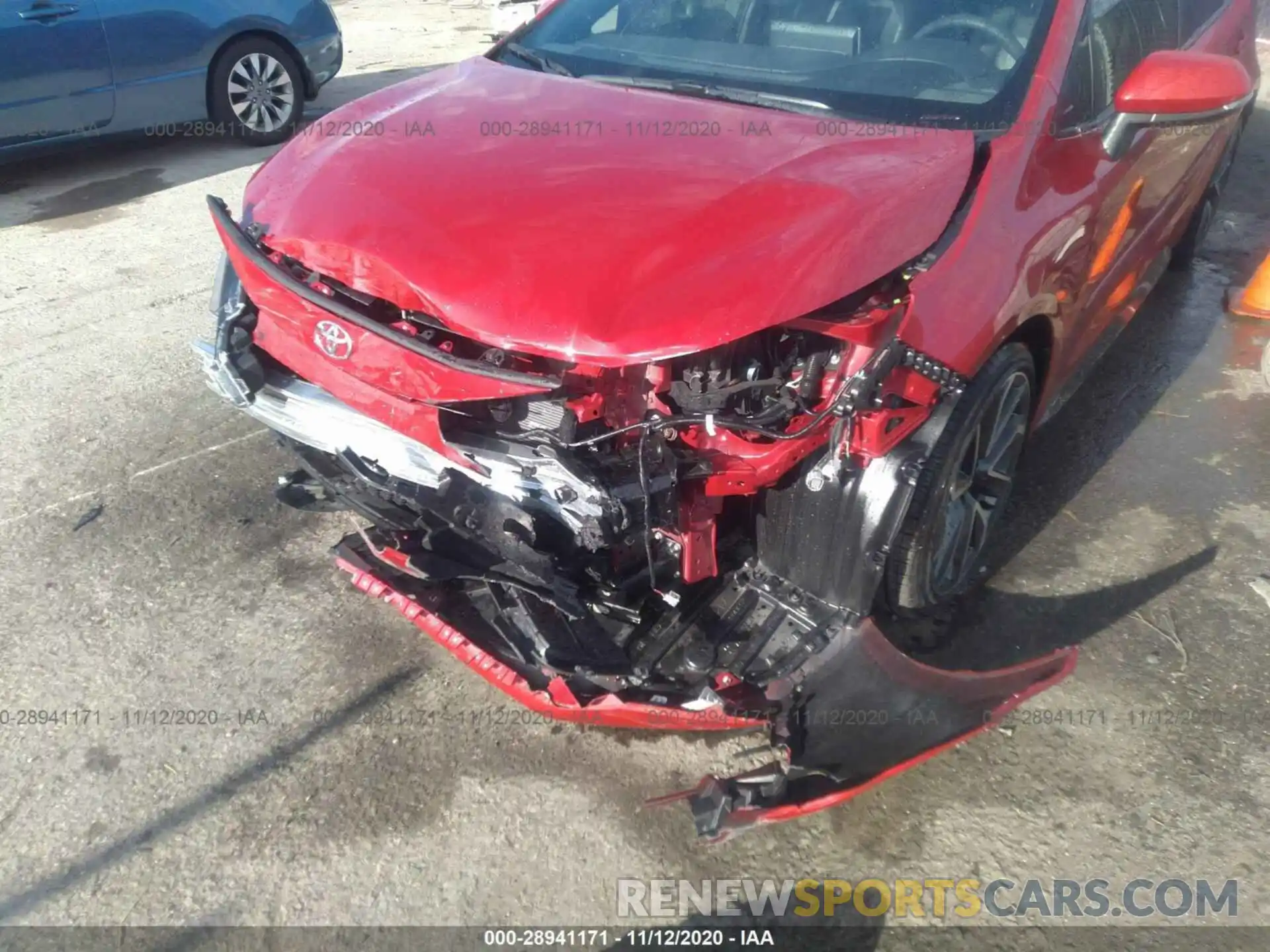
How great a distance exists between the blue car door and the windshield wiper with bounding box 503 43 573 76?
421cm

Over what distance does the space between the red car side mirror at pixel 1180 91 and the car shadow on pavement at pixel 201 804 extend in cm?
252

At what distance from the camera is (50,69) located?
588 cm

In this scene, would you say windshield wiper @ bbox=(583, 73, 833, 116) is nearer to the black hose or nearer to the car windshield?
the car windshield

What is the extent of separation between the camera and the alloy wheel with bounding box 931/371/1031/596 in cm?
250

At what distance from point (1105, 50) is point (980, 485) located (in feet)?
4.58

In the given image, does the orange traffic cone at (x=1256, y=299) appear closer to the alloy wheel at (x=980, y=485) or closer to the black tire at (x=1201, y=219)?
the black tire at (x=1201, y=219)

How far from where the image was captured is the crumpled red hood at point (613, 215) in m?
1.88

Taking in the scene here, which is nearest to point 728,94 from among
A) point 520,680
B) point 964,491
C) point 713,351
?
point 713,351

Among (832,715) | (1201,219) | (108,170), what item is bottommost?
(108,170)

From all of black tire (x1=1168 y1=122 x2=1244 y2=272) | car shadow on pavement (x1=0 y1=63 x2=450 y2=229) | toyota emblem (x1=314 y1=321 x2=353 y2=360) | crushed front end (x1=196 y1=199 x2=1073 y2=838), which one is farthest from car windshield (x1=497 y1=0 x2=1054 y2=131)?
car shadow on pavement (x1=0 y1=63 x2=450 y2=229)

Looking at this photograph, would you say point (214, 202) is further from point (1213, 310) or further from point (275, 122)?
point (275, 122)

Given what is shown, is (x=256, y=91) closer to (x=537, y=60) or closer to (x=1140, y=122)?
(x=537, y=60)

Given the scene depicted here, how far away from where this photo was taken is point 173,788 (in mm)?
2311

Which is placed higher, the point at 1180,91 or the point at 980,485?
the point at 1180,91
